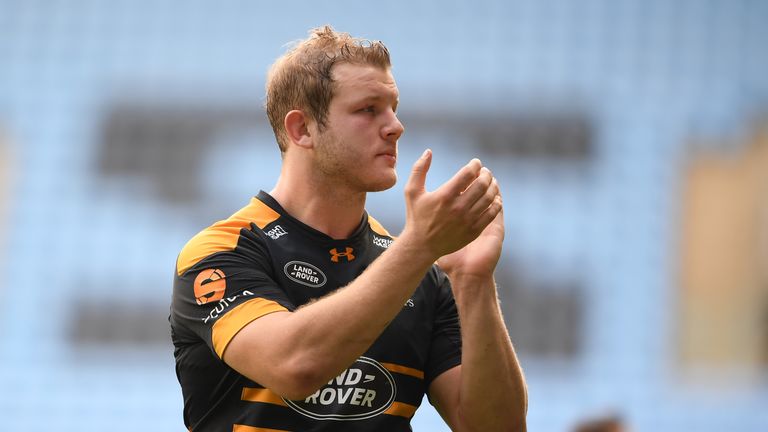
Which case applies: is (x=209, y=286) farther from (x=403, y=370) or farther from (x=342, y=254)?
(x=403, y=370)

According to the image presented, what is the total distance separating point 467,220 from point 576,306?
9.71 metres

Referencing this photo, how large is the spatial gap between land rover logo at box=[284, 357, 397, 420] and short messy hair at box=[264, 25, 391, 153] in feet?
2.36

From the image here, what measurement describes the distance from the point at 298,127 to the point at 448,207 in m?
0.80

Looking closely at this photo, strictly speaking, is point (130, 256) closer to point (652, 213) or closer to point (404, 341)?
point (652, 213)

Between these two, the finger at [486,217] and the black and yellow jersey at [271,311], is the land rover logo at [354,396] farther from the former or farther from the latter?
the finger at [486,217]

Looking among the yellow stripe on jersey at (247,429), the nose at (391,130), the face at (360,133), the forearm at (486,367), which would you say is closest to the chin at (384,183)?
the face at (360,133)

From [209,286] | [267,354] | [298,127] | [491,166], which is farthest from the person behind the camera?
[491,166]

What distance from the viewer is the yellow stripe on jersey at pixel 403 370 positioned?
299cm

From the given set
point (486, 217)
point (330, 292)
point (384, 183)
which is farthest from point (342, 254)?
point (486, 217)

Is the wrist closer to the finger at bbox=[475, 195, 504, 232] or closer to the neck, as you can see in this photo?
the finger at bbox=[475, 195, 504, 232]

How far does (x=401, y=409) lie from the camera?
3.01m

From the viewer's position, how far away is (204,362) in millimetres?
2891

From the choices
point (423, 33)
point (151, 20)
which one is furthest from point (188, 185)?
point (423, 33)

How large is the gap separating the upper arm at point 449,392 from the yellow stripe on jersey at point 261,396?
0.54 metres
